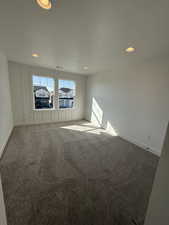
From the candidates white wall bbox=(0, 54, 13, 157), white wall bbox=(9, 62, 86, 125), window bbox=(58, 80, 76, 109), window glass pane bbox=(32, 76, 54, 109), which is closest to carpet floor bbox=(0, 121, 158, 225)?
white wall bbox=(0, 54, 13, 157)

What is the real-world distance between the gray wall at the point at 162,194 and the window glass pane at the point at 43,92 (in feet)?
15.4

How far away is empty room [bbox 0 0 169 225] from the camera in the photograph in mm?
1143

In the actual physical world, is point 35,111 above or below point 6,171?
above

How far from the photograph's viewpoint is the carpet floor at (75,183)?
116cm

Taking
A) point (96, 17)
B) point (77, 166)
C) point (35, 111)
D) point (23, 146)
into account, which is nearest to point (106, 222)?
point (77, 166)

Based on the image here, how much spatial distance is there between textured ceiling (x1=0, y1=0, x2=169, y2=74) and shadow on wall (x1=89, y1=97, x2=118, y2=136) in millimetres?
2610

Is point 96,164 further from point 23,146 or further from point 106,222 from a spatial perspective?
point 23,146

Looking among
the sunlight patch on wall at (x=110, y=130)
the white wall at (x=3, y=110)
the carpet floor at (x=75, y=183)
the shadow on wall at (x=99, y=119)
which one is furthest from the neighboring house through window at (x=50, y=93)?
the sunlight patch on wall at (x=110, y=130)

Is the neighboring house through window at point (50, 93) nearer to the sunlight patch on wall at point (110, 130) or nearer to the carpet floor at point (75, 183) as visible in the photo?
the carpet floor at point (75, 183)

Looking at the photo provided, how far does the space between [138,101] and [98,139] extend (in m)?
1.76

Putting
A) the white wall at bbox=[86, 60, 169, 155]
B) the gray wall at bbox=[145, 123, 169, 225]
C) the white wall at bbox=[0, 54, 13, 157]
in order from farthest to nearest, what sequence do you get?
the white wall at bbox=[86, 60, 169, 155] < the white wall at bbox=[0, 54, 13, 157] < the gray wall at bbox=[145, 123, 169, 225]

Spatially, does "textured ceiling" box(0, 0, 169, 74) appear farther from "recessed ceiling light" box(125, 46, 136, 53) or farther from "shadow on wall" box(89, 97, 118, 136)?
"shadow on wall" box(89, 97, 118, 136)

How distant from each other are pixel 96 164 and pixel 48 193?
1.04 metres

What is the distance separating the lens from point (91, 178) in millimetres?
1699
